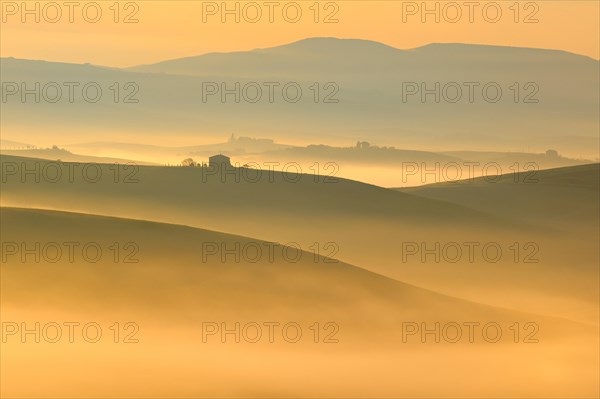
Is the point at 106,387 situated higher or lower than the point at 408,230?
lower

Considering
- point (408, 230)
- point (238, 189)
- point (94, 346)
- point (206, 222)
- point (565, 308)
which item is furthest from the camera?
point (238, 189)

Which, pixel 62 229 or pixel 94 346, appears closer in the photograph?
pixel 94 346

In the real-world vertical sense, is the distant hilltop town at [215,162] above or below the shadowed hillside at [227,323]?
above

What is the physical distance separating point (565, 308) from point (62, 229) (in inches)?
1199

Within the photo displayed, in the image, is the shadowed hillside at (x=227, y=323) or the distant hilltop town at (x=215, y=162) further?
the distant hilltop town at (x=215, y=162)

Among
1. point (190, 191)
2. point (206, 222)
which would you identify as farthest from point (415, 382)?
point (190, 191)

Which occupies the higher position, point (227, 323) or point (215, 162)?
point (215, 162)

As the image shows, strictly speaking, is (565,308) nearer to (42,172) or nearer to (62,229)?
(62,229)

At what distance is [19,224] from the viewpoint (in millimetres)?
56469

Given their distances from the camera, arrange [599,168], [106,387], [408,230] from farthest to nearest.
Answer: [599,168] < [408,230] < [106,387]

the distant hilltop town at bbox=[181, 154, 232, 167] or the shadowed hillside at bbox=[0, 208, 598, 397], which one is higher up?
the distant hilltop town at bbox=[181, 154, 232, 167]

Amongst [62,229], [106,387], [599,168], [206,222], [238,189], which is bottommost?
[106,387]

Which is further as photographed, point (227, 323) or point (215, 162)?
point (215, 162)

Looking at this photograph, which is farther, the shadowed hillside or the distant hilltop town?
the distant hilltop town
